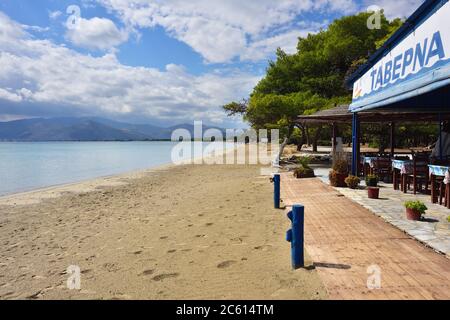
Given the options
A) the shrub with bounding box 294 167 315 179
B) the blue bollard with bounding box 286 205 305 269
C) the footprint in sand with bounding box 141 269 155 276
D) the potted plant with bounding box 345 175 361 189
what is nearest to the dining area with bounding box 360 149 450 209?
the potted plant with bounding box 345 175 361 189

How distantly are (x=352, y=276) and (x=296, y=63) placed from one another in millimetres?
23960

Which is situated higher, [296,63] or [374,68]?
[296,63]

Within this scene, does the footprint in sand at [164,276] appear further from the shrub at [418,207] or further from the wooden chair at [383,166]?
the wooden chair at [383,166]

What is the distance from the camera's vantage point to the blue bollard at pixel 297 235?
4.56m

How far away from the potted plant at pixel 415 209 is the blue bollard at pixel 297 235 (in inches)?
114

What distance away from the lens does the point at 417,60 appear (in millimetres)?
6727

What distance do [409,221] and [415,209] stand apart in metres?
0.25

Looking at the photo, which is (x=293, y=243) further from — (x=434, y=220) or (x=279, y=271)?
(x=434, y=220)

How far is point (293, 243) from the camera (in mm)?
4637

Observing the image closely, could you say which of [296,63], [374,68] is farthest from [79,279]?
[296,63]

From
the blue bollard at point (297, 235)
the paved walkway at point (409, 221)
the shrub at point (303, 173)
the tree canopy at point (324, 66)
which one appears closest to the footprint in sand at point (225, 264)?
the blue bollard at point (297, 235)

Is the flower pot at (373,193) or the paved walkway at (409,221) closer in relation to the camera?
the paved walkway at (409,221)

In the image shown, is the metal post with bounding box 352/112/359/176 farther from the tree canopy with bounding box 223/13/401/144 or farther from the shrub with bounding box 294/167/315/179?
the tree canopy with bounding box 223/13/401/144

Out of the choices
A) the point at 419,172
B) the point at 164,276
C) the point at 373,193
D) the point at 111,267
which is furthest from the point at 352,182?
the point at 111,267
